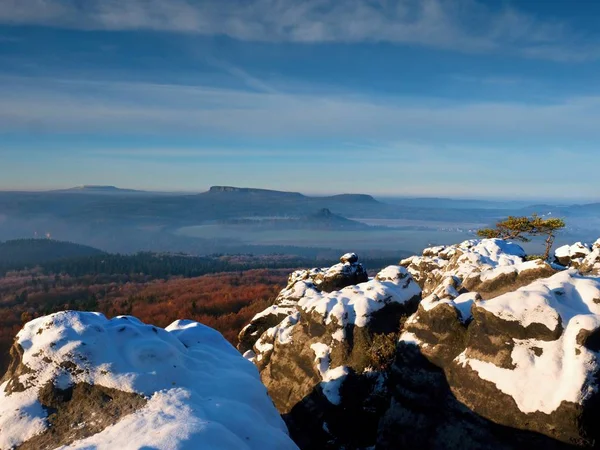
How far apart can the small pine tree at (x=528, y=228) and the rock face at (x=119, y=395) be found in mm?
38985

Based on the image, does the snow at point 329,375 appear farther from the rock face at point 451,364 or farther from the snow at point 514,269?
the snow at point 514,269

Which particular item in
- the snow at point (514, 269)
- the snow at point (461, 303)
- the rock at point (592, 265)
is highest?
the snow at point (514, 269)

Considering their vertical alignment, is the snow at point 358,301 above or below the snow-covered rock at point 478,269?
below

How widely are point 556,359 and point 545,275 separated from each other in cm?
632

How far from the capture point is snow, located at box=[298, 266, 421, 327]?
80.5ft

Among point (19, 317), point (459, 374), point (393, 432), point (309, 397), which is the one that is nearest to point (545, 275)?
point (459, 374)

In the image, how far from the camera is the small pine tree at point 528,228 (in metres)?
45.3

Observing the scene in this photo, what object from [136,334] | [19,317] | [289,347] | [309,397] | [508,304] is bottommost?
[19,317]

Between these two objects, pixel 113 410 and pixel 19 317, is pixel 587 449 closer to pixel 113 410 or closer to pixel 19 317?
pixel 113 410

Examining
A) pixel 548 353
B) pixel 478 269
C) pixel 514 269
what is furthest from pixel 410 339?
pixel 478 269

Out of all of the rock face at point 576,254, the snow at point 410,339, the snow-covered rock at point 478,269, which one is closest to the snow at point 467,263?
the snow-covered rock at point 478,269

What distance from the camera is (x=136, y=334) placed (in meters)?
17.3

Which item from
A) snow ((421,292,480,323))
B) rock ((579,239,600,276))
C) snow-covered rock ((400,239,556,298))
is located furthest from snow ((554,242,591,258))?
snow ((421,292,480,323))

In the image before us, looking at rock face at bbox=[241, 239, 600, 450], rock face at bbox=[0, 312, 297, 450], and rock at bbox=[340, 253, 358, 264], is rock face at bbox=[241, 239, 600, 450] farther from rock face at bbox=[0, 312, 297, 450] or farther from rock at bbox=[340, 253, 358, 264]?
rock at bbox=[340, 253, 358, 264]
